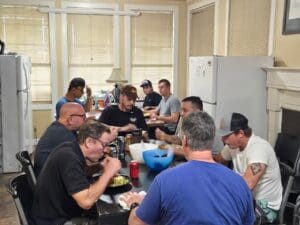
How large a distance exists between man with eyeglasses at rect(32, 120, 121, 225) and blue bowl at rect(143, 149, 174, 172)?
42 cm

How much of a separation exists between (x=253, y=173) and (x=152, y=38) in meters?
4.80

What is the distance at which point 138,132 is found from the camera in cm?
308

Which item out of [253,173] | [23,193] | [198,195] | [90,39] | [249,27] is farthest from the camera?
[90,39]

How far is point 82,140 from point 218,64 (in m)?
2.28

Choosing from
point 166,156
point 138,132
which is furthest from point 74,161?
point 138,132

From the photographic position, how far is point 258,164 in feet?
7.31

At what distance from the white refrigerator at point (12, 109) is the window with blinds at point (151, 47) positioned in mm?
2421

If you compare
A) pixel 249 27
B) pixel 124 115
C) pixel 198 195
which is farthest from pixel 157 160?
pixel 249 27

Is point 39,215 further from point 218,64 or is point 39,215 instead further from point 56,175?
point 218,64

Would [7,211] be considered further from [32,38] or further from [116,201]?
[32,38]

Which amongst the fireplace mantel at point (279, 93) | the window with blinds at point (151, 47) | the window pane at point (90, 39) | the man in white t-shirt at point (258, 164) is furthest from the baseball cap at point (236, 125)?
the window pane at point (90, 39)

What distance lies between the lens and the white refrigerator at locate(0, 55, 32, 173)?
4.52 metres

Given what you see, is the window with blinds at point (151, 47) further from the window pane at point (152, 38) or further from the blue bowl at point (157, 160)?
the blue bowl at point (157, 160)

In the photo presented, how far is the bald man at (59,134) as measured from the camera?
2449 mm
